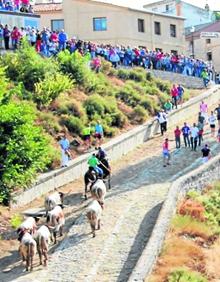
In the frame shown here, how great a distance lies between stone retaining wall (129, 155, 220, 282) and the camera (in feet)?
59.9

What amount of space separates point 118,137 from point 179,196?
29.7 feet

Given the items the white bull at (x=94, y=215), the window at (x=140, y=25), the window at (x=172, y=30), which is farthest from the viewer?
the window at (x=172, y=30)

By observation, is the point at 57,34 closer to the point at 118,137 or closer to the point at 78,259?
the point at 118,137

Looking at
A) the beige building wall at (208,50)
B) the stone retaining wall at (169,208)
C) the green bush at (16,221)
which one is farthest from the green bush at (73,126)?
the beige building wall at (208,50)

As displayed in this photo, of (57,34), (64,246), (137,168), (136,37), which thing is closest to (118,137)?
(137,168)

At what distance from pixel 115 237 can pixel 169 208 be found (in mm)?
2330

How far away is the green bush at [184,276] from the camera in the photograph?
18453 millimetres

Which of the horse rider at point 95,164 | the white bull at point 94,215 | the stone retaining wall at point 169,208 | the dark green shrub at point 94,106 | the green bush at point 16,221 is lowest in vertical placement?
the green bush at point 16,221

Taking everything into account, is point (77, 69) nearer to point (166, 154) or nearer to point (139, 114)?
point (139, 114)

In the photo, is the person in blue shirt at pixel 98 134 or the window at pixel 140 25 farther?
the window at pixel 140 25

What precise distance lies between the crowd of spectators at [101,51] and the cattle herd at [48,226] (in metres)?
14.1

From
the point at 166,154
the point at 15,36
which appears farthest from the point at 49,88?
the point at 166,154

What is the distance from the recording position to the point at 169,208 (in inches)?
893

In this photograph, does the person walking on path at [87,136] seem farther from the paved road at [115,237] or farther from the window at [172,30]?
the window at [172,30]
